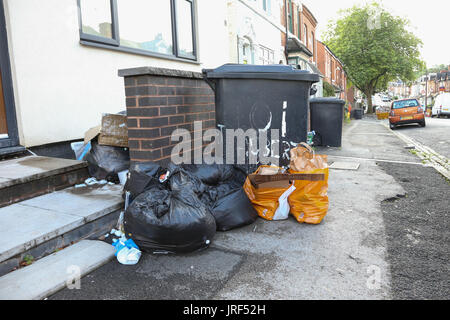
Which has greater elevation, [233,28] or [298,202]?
[233,28]

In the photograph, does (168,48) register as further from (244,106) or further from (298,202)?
(298,202)

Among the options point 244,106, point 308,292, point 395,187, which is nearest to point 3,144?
point 244,106

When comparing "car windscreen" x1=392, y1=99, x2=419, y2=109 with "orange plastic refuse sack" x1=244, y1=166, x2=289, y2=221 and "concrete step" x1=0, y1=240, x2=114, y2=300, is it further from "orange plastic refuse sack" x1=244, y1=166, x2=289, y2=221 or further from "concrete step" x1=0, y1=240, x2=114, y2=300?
"concrete step" x1=0, y1=240, x2=114, y2=300

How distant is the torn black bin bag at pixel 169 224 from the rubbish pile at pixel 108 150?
1.16 meters

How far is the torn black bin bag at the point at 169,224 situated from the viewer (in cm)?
253

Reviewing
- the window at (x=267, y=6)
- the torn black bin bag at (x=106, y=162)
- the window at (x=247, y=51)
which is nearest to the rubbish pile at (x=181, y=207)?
the torn black bin bag at (x=106, y=162)

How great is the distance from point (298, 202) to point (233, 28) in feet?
22.3

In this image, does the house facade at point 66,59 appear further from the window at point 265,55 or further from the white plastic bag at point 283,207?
the window at point 265,55

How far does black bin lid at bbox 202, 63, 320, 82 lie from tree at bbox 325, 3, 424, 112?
3663cm

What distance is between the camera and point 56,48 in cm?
421

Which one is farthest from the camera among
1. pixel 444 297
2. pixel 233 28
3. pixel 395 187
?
pixel 233 28

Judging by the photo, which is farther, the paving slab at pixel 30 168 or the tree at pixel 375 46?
the tree at pixel 375 46

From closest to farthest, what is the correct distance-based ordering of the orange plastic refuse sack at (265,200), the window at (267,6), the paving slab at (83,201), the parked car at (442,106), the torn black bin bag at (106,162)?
the paving slab at (83,201) → the orange plastic refuse sack at (265,200) → the torn black bin bag at (106,162) → the window at (267,6) → the parked car at (442,106)

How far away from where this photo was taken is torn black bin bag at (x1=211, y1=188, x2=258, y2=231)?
10.3 ft
